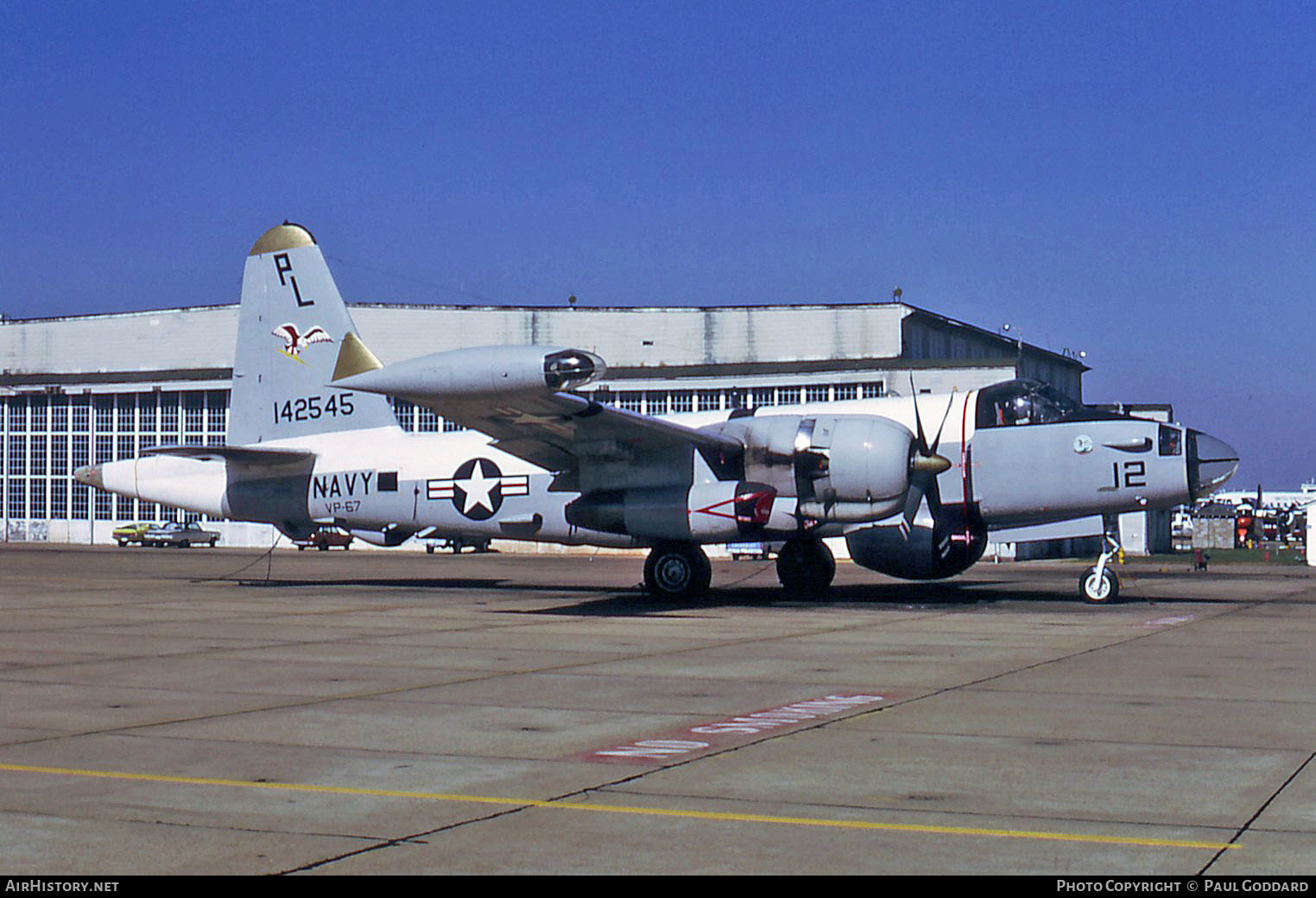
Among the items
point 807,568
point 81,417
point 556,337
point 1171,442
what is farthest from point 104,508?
point 1171,442

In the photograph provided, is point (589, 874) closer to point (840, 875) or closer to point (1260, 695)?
point (840, 875)

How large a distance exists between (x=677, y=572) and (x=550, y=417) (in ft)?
12.7

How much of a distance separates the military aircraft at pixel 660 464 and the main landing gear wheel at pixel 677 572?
0.04 meters

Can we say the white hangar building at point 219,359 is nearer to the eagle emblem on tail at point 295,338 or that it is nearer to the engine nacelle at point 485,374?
the eagle emblem on tail at point 295,338

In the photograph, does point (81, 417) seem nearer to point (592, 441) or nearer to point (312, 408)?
point (312, 408)

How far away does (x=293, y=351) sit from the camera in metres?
27.7

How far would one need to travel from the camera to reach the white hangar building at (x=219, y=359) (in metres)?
62.8

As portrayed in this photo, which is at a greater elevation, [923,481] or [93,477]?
[93,477]

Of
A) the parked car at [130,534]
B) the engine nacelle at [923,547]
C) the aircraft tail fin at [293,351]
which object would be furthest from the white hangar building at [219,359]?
the engine nacelle at [923,547]

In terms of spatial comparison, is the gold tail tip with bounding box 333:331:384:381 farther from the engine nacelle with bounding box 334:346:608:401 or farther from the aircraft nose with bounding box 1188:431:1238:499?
the aircraft nose with bounding box 1188:431:1238:499

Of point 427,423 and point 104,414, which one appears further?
point 104,414

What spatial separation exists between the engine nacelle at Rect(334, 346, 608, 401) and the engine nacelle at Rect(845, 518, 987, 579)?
24.1 feet

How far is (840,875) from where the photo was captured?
5.84 metres
